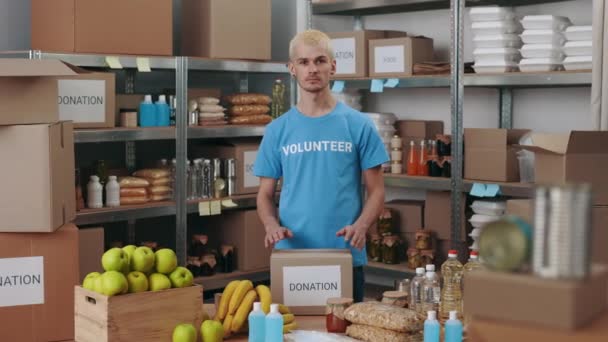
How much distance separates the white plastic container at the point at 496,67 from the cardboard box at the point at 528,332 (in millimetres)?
3688

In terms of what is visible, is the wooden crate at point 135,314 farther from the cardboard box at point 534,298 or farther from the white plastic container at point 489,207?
the white plastic container at point 489,207

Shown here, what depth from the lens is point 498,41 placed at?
14.8ft

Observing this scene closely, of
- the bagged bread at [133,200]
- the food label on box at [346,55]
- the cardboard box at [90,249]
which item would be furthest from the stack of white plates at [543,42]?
the cardboard box at [90,249]

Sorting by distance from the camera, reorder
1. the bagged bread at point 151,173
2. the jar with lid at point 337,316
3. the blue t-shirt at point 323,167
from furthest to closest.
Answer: the bagged bread at point 151,173 → the blue t-shirt at point 323,167 → the jar with lid at point 337,316

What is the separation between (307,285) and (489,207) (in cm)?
221

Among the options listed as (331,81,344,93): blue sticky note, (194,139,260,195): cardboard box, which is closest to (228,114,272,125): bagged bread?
(194,139,260,195): cardboard box

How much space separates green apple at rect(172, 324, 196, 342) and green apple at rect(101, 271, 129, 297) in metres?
0.18

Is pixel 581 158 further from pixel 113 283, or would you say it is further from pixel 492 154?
pixel 492 154

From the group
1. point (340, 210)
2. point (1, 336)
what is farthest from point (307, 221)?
point (1, 336)

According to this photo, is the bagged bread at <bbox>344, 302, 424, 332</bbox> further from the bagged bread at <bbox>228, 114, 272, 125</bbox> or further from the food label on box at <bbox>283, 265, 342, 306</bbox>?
the bagged bread at <bbox>228, 114, 272, 125</bbox>

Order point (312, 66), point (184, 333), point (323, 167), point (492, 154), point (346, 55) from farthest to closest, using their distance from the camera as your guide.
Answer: point (346, 55) < point (492, 154) < point (323, 167) < point (312, 66) < point (184, 333)

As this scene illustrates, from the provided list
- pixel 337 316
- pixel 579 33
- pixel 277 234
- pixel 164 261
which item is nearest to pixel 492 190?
pixel 579 33

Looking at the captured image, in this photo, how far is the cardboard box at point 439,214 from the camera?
193 inches

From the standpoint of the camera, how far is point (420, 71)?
4.89 m
